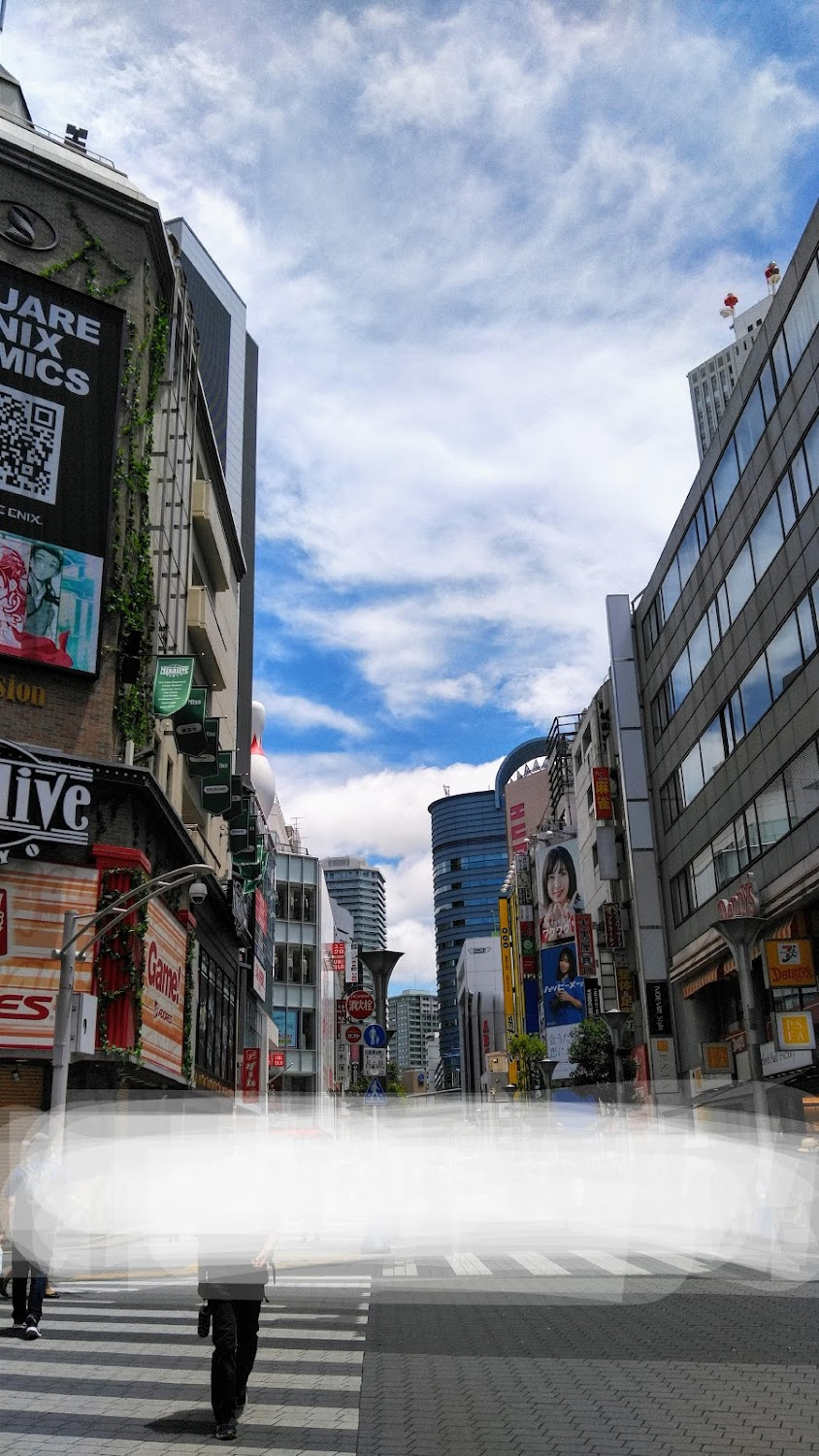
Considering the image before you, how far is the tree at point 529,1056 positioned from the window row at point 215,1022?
166 ft

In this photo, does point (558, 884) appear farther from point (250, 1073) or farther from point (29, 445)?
point (29, 445)

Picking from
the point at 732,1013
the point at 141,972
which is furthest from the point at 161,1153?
the point at 732,1013

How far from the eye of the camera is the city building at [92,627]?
914 inches

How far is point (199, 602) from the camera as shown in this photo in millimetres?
34719

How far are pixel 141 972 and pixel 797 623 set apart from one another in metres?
18.2

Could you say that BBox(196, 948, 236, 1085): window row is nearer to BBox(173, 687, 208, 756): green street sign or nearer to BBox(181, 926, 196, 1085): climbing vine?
BBox(181, 926, 196, 1085): climbing vine

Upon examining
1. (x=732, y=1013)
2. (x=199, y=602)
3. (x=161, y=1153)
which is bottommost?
(x=161, y=1153)

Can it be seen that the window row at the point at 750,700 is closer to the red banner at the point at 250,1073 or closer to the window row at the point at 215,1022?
the window row at the point at 215,1022

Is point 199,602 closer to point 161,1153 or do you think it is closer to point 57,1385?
point 161,1153

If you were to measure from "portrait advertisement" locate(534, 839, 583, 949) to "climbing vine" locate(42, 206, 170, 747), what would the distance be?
62.9 meters

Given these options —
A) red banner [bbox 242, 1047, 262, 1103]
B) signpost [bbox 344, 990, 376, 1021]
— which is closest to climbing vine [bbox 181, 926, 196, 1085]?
signpost [bbox 344, 990, 376, 1021]

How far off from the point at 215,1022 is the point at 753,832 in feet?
60.0

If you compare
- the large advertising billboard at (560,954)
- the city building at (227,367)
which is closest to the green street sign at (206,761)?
the city building at (227,367)
